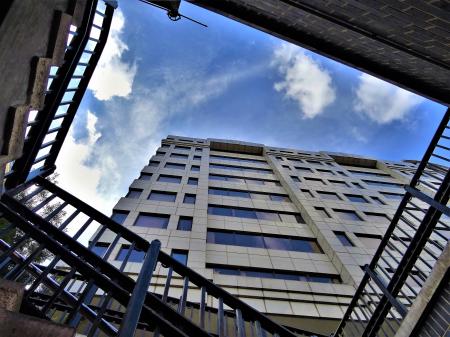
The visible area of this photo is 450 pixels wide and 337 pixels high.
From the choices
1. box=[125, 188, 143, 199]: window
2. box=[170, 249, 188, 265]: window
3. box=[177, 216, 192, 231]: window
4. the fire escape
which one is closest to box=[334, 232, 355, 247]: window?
box=[177, 216, 192, 231]: window

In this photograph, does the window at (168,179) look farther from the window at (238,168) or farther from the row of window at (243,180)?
the window at (238,168)

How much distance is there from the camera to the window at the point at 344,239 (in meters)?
18.1

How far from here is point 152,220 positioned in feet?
58.6

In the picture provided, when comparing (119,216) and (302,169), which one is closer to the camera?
(119,216)

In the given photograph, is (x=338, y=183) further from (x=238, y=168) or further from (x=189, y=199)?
(x=189, y=199)

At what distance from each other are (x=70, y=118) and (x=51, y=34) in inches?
73.1

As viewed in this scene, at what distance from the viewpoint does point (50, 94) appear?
13.9ft

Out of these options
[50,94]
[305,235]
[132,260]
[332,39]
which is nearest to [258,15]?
[332,39]

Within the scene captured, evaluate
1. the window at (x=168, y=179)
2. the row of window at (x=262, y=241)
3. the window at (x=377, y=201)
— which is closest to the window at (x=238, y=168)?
the window at (x=168, y=179)

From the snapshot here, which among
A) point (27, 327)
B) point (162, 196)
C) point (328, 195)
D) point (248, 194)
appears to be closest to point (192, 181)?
point (162, 196)

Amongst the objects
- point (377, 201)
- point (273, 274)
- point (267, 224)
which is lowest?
point (273, 274)

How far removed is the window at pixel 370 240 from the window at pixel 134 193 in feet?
56.1

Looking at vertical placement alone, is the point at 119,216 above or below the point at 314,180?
below

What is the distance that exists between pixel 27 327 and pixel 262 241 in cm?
1676
